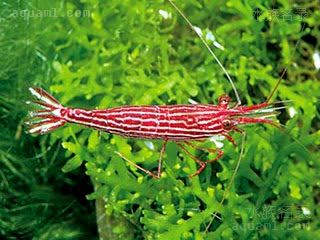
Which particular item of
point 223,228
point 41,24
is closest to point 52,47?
point 41,24

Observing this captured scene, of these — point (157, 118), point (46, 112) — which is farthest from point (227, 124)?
point (46, 112)

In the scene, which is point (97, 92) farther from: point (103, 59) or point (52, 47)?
point (52, 47)

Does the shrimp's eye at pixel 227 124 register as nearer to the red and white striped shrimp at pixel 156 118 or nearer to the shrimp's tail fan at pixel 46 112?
the red and white striped shrimp at pixel 156 118

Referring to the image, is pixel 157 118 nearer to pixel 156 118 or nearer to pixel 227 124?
pixel 156 118

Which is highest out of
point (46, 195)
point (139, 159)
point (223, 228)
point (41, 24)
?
point (41, 24)

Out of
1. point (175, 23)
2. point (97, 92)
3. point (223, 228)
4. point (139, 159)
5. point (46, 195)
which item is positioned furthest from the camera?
point (46, 195)

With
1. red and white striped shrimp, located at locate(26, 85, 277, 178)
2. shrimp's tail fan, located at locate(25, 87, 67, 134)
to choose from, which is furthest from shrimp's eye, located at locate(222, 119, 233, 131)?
shrimp's tail fan, located at locate(25, 87, 67, 134)
